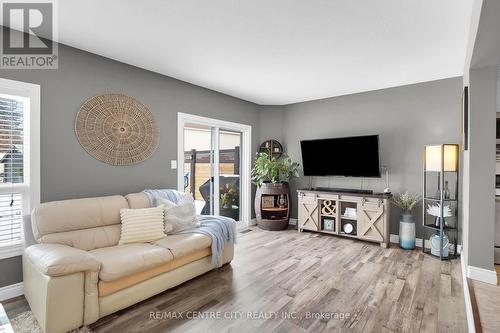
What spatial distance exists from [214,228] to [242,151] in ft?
7.92

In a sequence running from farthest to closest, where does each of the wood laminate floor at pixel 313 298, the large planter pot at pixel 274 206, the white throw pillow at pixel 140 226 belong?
the large planter pot at pixel 274 206
the white throw pillow at pixel 140 226
the wood laminate floor at pixel 313 298

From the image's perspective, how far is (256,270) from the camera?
2980 millimetres

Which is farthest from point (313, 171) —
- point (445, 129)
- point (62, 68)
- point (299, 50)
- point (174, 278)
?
point (62, 68)

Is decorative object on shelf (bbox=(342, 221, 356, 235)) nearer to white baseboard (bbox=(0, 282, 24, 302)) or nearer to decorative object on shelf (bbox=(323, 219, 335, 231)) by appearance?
decorative object on shelf (bbox=(323, 219, 335, 231))

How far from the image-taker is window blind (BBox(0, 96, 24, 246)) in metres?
2.41

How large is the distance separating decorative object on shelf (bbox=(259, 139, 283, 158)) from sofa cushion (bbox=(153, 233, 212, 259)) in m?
2.79

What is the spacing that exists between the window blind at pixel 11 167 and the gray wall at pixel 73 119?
18 cm

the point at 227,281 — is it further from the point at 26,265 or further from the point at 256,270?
the point at 26,265

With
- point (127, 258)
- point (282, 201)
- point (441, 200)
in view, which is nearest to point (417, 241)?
point (441, 200)

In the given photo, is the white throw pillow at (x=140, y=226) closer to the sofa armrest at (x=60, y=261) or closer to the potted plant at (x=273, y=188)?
the sofa armrest at (x=60, y=261)

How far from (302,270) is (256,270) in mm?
529

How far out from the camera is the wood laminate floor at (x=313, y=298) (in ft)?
6.53

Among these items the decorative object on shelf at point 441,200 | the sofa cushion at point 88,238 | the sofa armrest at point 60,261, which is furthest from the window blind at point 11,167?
the decorative object on shelf at point 441,200

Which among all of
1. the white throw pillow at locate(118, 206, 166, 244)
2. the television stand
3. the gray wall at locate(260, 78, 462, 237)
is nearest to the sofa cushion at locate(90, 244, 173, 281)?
the white throw pillow at locate(118, 206, 166, 244)
